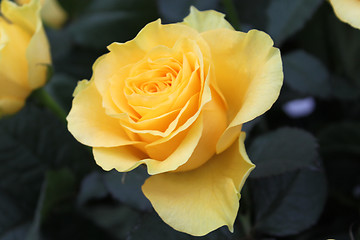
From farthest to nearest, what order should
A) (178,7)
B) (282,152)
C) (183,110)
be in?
(178,7), (282,152), (183,110)

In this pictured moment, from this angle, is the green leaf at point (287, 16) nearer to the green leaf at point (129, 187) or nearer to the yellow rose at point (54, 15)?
the green leaf at point (129, 187)

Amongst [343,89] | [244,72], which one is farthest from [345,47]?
[244,72]

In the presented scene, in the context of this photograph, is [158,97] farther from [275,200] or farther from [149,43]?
[275,200]

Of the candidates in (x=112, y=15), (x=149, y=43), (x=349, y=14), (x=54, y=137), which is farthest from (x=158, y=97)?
(x=112, y=15)

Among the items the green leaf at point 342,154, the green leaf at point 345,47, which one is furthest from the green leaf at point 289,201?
the green leaf at point 345,47

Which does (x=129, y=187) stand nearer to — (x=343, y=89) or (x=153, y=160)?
(x=153, y=160)

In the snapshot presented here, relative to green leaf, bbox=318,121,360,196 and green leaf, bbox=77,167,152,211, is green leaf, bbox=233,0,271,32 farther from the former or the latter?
Result: green leaf, bbox=77,167,152,211
